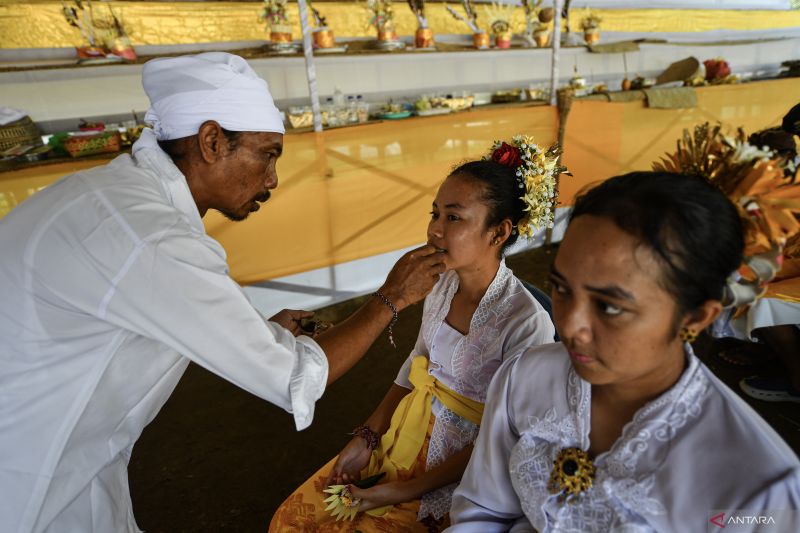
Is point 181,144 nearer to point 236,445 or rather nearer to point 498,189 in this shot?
point 498,189

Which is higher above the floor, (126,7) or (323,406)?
(126,7)

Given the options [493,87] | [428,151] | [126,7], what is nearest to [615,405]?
[428,151]

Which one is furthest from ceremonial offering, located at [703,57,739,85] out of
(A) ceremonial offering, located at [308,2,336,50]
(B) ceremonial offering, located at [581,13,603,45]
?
(A) ceremonial offering, located at [308,2,336,50]

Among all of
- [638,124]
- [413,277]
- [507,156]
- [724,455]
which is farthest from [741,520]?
[638,124]

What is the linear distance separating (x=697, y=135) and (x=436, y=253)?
0.85 m

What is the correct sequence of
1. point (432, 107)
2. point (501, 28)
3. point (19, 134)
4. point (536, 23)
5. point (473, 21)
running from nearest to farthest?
point (19, 134) < point (432, 107) < point (501, 28) < point (473, 21) < point (536, 23)

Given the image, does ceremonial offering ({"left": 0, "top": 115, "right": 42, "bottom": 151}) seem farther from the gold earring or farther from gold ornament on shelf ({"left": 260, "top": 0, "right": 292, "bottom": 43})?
the gold earring

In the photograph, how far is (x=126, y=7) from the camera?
15.1 ft

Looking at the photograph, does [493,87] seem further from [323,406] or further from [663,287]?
[663,287]

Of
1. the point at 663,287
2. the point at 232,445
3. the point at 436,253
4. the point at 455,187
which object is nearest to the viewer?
the point at 663,287

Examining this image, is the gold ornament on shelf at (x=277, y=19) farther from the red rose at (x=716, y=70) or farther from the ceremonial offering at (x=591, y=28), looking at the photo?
the red rose at (x=716, y=70)

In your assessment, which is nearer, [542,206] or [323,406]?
[542,206]

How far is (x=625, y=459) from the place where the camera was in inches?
40.6

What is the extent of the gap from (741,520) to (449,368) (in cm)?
97
